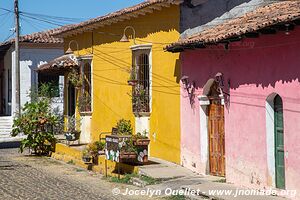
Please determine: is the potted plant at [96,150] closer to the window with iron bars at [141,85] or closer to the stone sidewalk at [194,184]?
the window with iron bars at [141,85]

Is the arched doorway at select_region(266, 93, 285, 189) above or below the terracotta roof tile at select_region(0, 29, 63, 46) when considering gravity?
below

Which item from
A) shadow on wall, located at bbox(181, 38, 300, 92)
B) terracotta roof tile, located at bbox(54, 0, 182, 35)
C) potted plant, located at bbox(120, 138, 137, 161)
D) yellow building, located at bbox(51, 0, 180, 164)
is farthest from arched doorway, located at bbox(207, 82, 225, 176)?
terracotta roof tile, located at bbox(54, 0, 182, 35)

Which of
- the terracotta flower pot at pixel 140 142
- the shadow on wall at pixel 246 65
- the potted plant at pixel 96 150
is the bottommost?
the potted plant at pixel 96 150

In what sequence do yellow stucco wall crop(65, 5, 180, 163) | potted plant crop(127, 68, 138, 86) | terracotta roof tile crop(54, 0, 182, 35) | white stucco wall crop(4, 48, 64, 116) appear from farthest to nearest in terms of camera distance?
1. white stucco wall crop(4, 48, 64, 116)
2. potted plant crop(127, 68, 138, 86)
3. yellow stucco wall crop(65, 5, 180, 163)
4. terracotta roof tile crop(54, 0, 182, 35)

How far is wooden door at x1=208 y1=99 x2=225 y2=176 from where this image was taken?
40.8 feet

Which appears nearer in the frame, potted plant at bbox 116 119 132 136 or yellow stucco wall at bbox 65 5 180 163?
yellow stucco wall at bbox 65 5 180 163

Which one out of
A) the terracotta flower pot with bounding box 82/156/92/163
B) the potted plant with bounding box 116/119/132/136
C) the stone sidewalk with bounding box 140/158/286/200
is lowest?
the stone sidewalk with bounding box 140/158/286/200

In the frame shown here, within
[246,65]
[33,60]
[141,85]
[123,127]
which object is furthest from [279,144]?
[33,60]

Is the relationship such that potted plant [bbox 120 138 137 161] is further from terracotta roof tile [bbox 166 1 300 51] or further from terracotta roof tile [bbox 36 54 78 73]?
terracotta roof tile [bbox 36 54 78 73]

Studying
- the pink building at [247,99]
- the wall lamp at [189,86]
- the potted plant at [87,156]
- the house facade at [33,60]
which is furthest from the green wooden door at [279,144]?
the house facade at [33,60]

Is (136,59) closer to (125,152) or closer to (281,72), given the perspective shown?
(125,152)

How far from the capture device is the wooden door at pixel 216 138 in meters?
12.4

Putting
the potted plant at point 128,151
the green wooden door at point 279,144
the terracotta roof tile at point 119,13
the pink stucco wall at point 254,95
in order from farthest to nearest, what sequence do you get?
the terracotta roof tile at point 119,13, the potted plant at point 128,151, the green wooden door at point 279,144, the pink stucco wall at point 254,95

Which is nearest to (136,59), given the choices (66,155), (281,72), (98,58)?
(98,58)
